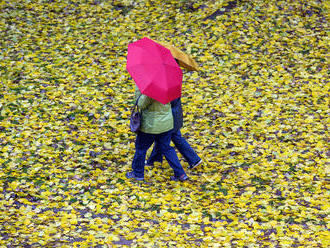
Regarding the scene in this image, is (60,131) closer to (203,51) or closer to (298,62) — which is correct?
(203,51)

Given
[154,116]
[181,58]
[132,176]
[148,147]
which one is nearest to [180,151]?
[148,147]

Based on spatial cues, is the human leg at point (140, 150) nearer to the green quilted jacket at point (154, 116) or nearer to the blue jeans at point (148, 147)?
the blue jeans at point (148, 147)

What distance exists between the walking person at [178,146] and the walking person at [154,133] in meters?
0.18

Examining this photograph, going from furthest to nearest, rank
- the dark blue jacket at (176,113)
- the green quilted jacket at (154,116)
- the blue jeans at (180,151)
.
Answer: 1. the blue jeans at (180,151)
2. the dark blue jacket at (176,113)
3. the green quilted jacket at (154,116)

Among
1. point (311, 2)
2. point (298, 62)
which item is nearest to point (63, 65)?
point (298, 62)

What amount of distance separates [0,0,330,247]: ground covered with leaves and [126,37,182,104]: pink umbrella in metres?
1.74

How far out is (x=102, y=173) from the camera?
6723 mm

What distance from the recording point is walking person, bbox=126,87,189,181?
585 cm

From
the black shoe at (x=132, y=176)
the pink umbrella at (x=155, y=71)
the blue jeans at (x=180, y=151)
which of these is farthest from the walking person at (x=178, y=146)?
the pink umbrella at (x=155, y=71)

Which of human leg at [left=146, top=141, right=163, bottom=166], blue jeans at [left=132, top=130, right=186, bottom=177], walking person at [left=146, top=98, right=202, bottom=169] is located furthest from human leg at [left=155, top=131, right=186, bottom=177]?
human leg at [left=146, top=141, right=163, bottom=166]

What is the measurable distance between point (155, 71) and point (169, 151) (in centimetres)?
150

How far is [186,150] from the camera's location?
6742mm

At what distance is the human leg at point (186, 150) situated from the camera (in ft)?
21.7

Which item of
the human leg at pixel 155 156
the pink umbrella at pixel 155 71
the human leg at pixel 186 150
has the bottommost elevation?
the human leg at pixel 155 156
